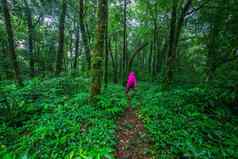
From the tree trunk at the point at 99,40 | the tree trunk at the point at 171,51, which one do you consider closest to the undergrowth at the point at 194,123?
the tree trunk at the point at 171,51

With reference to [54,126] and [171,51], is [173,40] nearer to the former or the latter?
[171,51]

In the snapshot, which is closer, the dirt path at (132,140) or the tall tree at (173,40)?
the dirt path at (132,140)

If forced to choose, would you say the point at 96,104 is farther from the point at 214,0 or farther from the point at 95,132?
the point at 214,0

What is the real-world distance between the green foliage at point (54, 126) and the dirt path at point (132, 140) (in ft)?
0.88

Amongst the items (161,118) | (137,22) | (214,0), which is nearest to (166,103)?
(161,118)

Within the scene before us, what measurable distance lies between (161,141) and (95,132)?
1906 mm

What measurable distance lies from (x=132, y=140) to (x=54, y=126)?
7.88 ft

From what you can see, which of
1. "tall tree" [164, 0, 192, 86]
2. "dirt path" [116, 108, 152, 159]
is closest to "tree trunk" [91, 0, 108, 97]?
"dirt path" [116, 108, 152, 159]

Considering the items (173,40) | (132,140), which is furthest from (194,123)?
(173,40)

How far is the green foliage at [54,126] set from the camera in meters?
3.82

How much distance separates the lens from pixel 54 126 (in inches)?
187

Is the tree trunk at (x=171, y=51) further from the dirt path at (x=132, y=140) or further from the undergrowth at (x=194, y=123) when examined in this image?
the dirt path at (x=132, y=140)

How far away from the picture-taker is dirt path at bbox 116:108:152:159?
4.05 meters

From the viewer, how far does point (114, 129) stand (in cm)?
490
